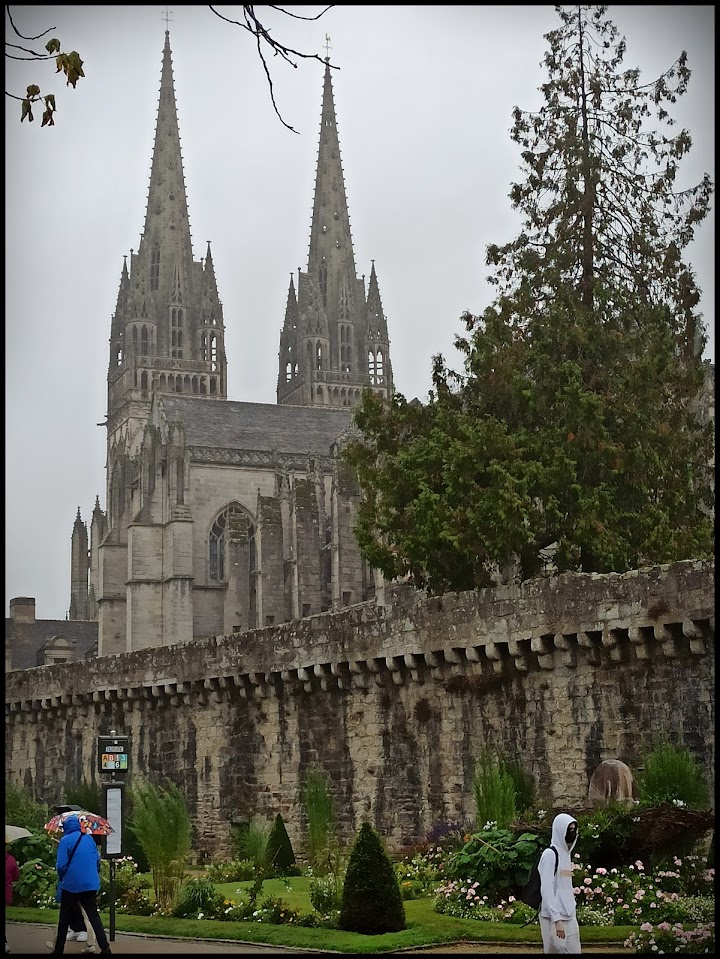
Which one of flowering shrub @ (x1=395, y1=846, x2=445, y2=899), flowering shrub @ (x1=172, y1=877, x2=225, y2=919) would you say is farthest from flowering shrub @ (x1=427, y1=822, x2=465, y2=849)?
flowering shrub @ (x1=172, y1=877, x2=225, y2=919)

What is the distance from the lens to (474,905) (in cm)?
1705

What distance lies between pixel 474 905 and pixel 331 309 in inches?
3865

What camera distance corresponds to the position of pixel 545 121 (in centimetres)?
3034

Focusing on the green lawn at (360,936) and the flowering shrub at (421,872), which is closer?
the green lawn at (360,936)

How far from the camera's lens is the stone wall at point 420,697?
65.5 ft

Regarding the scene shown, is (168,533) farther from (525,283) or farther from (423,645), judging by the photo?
(423,645)

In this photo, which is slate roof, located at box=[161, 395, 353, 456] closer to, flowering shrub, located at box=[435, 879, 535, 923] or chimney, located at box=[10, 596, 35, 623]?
chimney, located at box=[10, 596, 35, 623]

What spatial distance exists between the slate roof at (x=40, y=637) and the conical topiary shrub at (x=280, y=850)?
51881 millimetres

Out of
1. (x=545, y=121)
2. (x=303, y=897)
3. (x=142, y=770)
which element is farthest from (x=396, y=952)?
(x=545, y=121)

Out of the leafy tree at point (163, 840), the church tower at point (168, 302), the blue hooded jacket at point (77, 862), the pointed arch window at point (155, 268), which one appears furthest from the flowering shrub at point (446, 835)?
the pointed arch window at point (155, 268)

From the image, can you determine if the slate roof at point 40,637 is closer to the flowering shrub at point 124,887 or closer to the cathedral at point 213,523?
the cathedral at point 213,523

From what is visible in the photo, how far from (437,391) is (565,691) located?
30.8ft

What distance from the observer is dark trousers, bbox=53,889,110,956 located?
15.0 metres

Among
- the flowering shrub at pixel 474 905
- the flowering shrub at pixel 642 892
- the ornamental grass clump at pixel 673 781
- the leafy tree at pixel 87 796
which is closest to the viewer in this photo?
the flowering shrub at pixel 642 892
